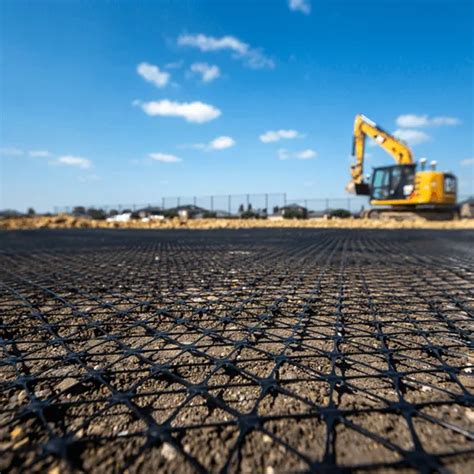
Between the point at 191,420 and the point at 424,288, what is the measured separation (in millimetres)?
1417

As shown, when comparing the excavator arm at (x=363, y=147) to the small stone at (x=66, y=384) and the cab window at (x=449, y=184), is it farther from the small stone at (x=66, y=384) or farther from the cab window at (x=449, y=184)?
the small stone at (x=66, y=384)

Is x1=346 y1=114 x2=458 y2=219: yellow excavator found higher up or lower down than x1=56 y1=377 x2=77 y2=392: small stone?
higher up

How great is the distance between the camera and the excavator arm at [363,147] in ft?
32.1

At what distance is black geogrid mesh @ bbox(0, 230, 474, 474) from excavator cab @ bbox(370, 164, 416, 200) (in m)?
9.28

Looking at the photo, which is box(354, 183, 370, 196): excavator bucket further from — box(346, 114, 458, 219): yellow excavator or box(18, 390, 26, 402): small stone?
box(18, 390, 26, 402): small stone

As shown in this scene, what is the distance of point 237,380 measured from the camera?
643 mm

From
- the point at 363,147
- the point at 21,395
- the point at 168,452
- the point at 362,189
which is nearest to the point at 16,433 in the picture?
the point at 21,395

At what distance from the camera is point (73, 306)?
1188 millimetres

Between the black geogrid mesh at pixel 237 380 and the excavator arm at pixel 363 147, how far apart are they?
1005cm

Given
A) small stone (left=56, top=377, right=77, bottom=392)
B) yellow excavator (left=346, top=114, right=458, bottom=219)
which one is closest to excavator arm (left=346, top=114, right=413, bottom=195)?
yellow excavator (left=346, top=114, right=458, bottom=219)

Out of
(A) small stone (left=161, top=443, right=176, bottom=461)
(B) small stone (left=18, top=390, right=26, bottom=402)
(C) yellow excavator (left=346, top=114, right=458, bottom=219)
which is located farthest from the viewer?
(C) yellow excavator (left=346, top=114, right=458, bottom=219)

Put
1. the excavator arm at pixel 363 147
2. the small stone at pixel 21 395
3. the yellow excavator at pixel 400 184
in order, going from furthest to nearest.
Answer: the excavator arm at pixel 363 147 < the yellow excavator at pixel 400 184 < the small stone at pixel 21 395

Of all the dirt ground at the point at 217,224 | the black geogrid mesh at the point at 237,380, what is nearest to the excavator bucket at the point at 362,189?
the dirt ground at the point at 217,224

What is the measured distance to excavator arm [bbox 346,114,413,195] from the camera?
9.80 meters
